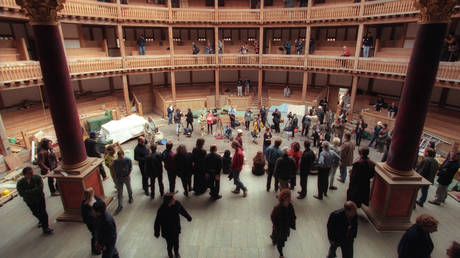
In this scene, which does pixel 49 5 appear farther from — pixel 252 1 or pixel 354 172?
pixel 252 1

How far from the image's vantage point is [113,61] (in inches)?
682

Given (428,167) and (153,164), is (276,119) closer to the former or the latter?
(428,167)

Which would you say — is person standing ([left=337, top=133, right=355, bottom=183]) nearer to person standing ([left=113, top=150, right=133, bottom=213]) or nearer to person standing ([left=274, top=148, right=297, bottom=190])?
person standing ([left=274, top=148, right=297, bottom=190])

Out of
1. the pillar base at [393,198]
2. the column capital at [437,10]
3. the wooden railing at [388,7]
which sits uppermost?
the wooden railing at [388,7]

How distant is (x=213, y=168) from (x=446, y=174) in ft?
19.5

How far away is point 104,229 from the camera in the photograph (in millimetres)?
4301

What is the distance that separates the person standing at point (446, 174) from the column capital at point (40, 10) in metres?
9.62

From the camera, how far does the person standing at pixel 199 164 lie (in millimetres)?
6590

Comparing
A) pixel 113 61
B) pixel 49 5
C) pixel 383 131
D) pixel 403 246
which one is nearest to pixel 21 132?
pixel 113 61

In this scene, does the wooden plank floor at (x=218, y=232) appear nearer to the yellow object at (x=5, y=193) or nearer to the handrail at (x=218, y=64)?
the yellow object at (x=5, y=193)

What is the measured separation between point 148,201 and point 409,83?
671 cm

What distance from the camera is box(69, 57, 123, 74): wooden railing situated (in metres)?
15.4

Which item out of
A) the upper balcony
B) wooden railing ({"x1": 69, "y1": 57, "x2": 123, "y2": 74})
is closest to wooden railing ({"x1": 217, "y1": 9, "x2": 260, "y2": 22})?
the upper balcony

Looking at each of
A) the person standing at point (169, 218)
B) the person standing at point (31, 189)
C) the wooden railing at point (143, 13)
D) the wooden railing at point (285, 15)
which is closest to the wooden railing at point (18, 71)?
the wooden railing at point (143, 13)
